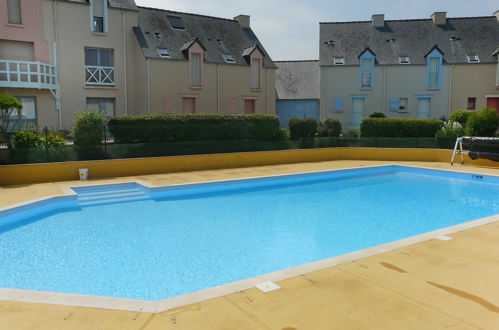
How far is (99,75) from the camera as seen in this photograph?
80.3ft

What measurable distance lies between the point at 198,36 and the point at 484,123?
732 inches

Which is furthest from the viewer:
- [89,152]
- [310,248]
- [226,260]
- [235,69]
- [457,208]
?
[235,69]

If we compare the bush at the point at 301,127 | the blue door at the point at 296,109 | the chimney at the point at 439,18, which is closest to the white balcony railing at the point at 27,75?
the bush at the point at 301,127

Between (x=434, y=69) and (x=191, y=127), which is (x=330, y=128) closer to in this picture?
(x=191, y=127)

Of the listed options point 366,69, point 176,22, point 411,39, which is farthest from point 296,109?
point 176,22

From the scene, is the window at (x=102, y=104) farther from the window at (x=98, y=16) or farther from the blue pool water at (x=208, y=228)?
the blue pool water at (x=208, y=228)

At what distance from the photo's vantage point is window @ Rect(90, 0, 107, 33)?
24047mm

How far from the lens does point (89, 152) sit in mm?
15234

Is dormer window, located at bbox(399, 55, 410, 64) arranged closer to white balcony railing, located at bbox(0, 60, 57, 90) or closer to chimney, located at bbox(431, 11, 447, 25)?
chimney, located at bbox(431, 11, 447, 25)

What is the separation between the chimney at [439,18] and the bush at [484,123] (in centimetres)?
1644

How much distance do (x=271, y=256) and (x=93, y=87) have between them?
64.2 ft

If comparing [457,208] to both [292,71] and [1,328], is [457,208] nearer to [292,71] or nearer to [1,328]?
[1,328]

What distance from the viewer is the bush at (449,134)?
20.5m

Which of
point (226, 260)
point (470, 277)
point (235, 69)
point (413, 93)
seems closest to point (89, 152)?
point (226, 260)
